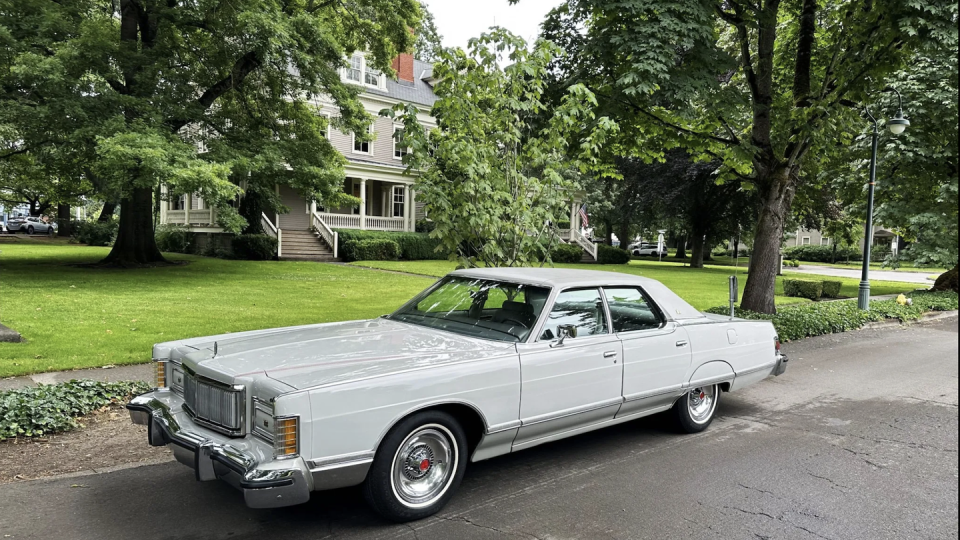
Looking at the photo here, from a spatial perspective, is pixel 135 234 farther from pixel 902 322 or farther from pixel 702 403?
pixel 902 322

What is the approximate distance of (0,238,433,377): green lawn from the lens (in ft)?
25.4

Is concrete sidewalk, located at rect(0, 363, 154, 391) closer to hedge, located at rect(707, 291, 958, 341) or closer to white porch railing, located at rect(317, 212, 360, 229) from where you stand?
hedge, located at rect(707, 291, 958, 341)

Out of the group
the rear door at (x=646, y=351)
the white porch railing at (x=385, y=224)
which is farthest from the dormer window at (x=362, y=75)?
the rear door at (x=646, y=351)

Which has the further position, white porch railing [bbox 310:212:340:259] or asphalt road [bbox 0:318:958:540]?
white porch railing [bbox 310:212:340:259]

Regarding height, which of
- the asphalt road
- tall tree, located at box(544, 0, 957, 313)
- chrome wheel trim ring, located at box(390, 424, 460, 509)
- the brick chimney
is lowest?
the asphalt road

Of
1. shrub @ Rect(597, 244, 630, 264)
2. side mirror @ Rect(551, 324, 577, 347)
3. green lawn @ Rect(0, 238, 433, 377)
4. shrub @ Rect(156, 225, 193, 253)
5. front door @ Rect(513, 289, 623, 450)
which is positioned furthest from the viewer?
shrub @ Rect(597, 244, 630, 264)

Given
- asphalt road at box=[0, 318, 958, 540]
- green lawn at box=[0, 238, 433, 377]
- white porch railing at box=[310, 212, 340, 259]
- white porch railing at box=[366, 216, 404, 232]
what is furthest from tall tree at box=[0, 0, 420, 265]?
asphalt road at box=[0, 318, 958, 540]

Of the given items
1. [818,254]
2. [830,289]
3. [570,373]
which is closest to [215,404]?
[570,373]

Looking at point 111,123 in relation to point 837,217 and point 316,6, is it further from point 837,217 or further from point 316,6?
point 837,217

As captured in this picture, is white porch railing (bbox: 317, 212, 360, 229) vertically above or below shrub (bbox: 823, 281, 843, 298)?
above

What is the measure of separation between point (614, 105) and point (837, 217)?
27.2 m

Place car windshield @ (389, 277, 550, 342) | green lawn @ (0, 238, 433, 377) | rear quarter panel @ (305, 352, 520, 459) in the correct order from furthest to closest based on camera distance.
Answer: green lawn @ (0, 238, 433, 377), car windshield @ (389, 277, 550, 342), rear quarter panel @ (305, 352, 520, 459)

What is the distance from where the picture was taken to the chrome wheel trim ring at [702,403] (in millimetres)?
5520

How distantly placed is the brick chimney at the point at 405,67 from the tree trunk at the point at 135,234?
17.2 m
